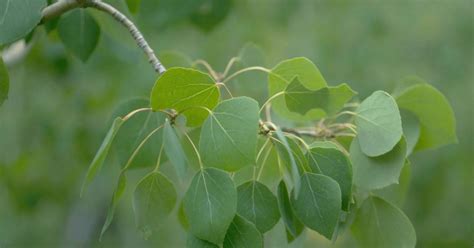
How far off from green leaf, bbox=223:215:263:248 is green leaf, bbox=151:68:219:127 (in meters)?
0.16

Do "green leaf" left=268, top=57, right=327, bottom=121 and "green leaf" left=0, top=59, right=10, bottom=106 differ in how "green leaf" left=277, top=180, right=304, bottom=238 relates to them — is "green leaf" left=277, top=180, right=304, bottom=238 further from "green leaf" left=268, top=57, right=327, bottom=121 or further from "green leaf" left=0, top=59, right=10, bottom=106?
"green leaf" left=0, top=59, right=10, bottom=106

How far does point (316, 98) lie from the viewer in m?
1.10

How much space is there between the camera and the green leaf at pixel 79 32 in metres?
1.42

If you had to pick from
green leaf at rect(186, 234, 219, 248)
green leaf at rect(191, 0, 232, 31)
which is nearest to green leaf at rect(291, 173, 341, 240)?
green leaf at rect(186, 234, 219, 248)

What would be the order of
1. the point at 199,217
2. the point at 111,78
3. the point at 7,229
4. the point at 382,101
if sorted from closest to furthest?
the point at 199,217 < the point at 382,101 < the point at 111,78 < the point at 7,229

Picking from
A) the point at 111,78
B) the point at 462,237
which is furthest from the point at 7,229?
the point at 462,237

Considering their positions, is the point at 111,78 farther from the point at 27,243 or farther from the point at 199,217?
the point at 199,217

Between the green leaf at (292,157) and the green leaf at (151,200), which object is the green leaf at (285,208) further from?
the green leaf at (151,200)

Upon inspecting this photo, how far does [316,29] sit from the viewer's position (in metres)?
3.26

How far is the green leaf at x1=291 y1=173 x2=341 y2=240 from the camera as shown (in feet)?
3.23

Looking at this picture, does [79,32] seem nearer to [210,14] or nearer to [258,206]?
[210,14]

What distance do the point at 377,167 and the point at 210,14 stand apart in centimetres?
78

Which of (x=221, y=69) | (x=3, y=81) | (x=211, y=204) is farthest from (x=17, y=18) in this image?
(x=221, y=69)

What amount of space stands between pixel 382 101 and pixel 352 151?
9cm
